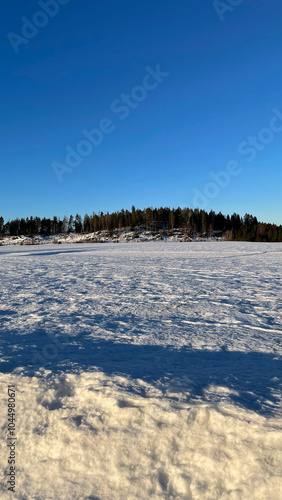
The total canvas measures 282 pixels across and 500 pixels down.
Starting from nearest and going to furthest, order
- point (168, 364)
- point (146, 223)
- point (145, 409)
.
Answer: point (145, 409) → point (168, 364) → point (146, 223)

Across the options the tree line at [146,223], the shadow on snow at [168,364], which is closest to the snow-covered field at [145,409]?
the shadow on snow at [168,364]

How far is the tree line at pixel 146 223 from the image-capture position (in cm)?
10075

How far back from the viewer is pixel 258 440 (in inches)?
76.5

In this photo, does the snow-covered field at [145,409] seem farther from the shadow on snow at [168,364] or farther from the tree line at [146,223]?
the tree line at [146,223]

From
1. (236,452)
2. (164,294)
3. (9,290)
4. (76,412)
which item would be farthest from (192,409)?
(9,290)

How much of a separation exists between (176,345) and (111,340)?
89 cm

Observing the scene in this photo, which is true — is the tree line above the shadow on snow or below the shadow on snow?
above

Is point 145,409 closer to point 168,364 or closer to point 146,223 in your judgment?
point 168,364

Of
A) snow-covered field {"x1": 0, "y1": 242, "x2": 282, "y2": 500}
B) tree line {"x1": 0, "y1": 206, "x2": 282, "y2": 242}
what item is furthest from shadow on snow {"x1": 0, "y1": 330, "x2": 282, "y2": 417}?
tree line {"x1": 0, "y1": 206, "x2": 282, "y2": 242}

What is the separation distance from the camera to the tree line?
331 feet

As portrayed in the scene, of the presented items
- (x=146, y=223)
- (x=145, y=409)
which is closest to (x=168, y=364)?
(x=145, y=409)

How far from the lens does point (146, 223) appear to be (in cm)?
10444

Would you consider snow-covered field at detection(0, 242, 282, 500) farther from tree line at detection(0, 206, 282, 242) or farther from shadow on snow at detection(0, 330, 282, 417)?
tree line at detection(0, 206, 282, 242)

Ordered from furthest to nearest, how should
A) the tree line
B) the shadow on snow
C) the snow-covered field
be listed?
the tree line
the shadow on snow
the snow-covered field
